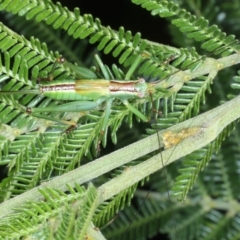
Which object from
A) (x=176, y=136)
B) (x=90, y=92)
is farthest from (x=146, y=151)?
(x=90, y=92)

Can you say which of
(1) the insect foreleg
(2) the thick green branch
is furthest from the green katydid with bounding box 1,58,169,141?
(2) the thick green branch

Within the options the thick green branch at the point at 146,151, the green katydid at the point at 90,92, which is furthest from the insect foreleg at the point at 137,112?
the thick green branch at the point at 146,151

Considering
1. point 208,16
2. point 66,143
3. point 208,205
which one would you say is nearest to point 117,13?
point 208,16

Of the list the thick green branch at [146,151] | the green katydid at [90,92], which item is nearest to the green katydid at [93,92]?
the green katydid at [90,92]

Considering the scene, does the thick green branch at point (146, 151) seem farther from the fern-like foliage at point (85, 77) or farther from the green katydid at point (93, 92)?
the green katydid at point (93, 92)

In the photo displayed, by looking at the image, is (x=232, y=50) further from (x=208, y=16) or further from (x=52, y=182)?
(x=208, y=16)

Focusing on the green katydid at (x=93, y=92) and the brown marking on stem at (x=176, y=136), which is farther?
the green katydid at (x=93, y=92)

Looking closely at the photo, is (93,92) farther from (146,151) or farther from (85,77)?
(146,151)

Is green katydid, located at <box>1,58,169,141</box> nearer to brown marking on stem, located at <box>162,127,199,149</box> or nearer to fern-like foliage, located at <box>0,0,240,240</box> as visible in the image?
fern-like foliage, located at <box>0,0,240,240</box>
